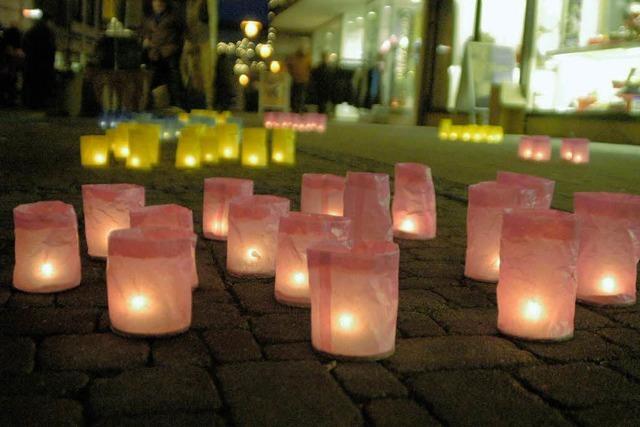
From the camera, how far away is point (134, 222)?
8.93 feet

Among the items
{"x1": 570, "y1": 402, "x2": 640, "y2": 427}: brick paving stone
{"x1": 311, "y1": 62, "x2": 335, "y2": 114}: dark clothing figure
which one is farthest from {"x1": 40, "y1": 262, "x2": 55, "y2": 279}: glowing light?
{"x1": 311, "y1": 62, "x2": 335, "y2": 114}: dark clothing figure

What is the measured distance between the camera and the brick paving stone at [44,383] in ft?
Result: 5.77

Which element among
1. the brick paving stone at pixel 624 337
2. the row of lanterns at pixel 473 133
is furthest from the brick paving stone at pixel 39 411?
the row of lanterns at pixel 473 133

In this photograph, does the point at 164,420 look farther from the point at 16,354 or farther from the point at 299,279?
the point at 299,279

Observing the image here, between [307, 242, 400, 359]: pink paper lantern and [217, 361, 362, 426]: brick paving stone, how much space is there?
12cm

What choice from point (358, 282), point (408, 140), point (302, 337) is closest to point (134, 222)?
point (302, 337)

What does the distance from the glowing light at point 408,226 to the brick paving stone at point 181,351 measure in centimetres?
190

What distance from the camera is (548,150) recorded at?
361 inches

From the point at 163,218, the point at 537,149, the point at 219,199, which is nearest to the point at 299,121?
the point at 537,149

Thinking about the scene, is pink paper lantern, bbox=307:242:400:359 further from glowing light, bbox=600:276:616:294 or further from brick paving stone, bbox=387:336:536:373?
glowing light, bbox=600:276:616:294

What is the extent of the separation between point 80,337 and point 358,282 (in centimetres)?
85

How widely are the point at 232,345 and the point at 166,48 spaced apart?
11669mm

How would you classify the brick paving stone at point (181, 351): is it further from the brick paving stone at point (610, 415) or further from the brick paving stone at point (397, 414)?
the brick paving stone at point (610, 415)

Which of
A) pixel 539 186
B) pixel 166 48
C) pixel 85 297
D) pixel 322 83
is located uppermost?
pixel 166 48
